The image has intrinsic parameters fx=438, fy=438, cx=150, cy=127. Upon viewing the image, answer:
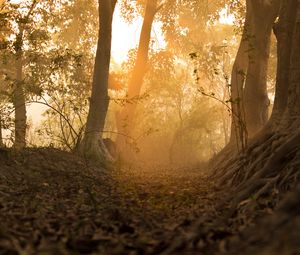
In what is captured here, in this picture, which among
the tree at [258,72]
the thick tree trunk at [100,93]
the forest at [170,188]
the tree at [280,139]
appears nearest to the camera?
the forest at [170,188]

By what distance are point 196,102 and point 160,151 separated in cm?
544

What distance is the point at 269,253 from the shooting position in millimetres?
2316

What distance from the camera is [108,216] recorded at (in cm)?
527

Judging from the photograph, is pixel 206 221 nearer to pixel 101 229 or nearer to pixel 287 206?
pixel 101 229

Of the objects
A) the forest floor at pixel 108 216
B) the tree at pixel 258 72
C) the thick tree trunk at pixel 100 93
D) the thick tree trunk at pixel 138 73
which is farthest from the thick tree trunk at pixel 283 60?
the thick tree trunk at pixel 138 73

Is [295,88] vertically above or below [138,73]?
below

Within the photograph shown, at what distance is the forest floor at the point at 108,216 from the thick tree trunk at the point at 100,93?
198 inches

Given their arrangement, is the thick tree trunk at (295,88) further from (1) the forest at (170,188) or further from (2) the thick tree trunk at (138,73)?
(2) the thick tree trunk at (138,73)

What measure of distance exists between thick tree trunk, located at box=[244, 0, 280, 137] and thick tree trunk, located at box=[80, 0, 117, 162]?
197 inches

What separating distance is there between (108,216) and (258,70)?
10.2 m

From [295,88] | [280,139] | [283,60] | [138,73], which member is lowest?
[280,139]

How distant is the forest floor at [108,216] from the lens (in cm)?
362

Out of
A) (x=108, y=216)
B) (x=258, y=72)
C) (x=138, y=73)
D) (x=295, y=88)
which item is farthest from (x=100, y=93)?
(x=108, y=216)

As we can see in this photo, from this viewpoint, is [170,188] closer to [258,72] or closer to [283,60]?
[283,60]
